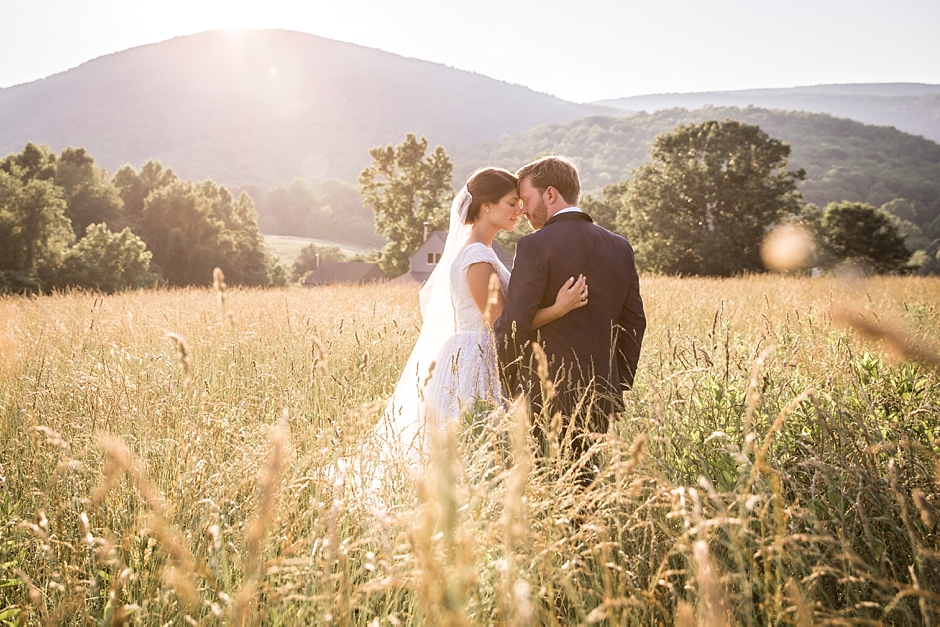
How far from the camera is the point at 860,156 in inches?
3140

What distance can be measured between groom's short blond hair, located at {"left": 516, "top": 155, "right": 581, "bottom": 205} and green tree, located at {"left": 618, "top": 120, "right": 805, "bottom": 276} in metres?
33.1

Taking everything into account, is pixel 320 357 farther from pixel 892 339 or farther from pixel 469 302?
pixel 892 339

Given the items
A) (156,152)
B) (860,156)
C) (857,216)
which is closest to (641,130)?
(860,156)

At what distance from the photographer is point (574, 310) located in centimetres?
303

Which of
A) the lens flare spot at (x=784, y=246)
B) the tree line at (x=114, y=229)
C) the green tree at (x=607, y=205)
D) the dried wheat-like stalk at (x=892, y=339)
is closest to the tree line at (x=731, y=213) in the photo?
the lens flare spot at (x=784, y=246)

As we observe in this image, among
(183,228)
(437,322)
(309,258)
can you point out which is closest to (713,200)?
(437,322)

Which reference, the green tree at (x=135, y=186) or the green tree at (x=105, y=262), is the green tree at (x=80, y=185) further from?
the green tree at (x=105, y=262)

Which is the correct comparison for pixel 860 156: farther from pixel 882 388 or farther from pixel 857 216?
pixel 882 388

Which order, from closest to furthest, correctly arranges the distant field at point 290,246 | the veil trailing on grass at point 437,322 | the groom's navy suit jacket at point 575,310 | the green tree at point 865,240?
the groom's navy suit jacket at point 575,310 → the veil trailing on grass at point 437,322 → the green tree at point 865,240 → the distant field at point 290,246

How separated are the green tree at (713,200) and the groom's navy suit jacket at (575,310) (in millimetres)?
33275

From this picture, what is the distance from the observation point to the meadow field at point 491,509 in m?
1.18

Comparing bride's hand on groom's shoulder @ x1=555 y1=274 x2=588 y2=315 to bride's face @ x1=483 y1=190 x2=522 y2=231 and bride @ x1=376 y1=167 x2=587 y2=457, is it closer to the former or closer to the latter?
bride @ x1=376 y1=167 x2=587 y2=457

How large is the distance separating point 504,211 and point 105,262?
36244 millimetres

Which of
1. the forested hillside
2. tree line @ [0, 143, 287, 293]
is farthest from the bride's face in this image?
tree line @ [0, 143, 287, 293]
